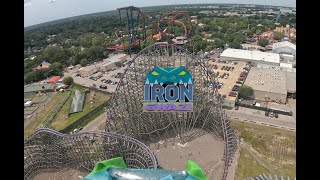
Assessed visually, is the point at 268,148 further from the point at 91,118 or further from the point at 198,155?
the point at 91,118

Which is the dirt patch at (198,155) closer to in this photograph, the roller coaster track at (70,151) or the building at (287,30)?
the roller coaster track at (70,151)

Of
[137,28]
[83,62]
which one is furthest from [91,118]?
[137,28]

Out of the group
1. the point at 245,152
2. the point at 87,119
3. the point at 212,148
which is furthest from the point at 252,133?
the point at 87,119

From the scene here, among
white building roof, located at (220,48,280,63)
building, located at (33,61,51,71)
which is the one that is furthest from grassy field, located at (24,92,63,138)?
white building roof, located at (220,48,280,63)

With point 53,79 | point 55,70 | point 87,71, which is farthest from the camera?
point 55,70

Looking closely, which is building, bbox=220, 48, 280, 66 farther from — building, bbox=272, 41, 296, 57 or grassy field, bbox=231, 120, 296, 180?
grassy field, bbox=231, 120, 296, 180
